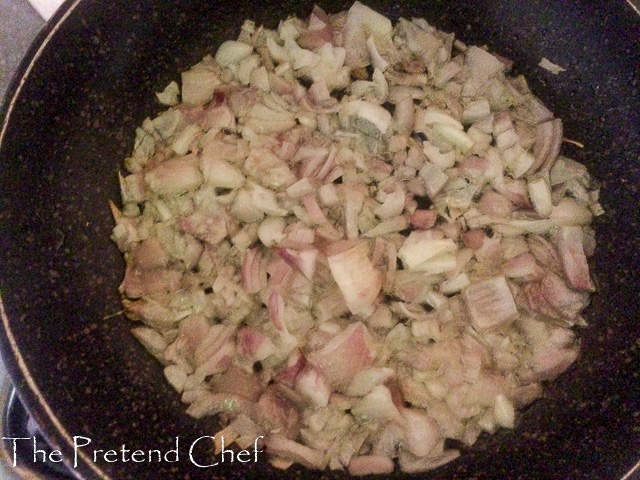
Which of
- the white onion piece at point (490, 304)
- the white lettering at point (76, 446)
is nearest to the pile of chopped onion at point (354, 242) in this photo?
the white onion piece at point (490, 304)

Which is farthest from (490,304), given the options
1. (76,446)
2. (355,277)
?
(76,446)

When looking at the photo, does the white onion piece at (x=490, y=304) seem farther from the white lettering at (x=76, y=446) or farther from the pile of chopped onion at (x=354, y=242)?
the white lettering at (x=76, y=446)

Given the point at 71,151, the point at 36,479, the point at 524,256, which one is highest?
the point at 71,151

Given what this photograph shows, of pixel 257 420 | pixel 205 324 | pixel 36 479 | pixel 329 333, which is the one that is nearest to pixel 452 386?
pixel 329 333

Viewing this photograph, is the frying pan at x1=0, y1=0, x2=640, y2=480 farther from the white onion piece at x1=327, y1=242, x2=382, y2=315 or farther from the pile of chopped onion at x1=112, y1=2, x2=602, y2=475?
the white onion piece at x1=327, y1=242, x2=382, y2=315

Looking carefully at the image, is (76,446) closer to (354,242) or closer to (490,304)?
(354,242)

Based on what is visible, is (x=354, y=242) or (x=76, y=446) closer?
(x=76, y=446)

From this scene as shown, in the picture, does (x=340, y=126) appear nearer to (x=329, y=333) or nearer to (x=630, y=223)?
(x=329, y=333)
